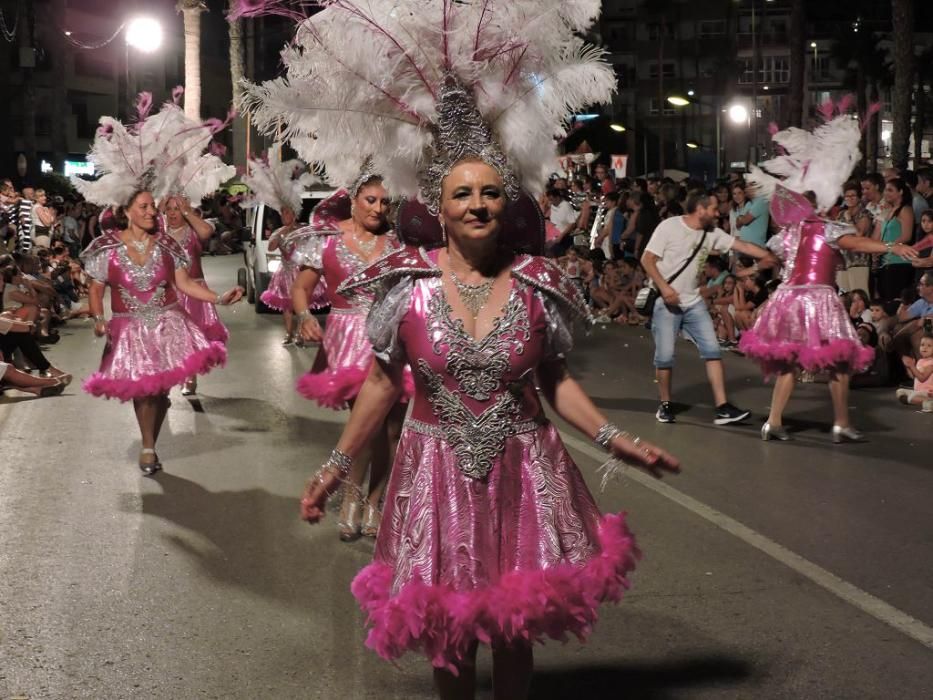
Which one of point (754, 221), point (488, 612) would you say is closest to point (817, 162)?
point (488, 612)

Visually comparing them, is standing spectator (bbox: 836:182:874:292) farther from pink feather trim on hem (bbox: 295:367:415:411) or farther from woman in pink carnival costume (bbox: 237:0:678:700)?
woman in pink carnival costume (bbox: 237:0:678:700)

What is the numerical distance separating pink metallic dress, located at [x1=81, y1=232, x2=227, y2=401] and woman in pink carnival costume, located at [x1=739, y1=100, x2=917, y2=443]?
4.31 m

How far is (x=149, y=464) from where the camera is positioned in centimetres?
895

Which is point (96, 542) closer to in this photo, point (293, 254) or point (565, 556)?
point (293, 254)

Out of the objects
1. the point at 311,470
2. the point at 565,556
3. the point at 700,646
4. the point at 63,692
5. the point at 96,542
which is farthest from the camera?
the point at 311,470

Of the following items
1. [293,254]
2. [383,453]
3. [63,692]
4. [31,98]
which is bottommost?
[63,692]

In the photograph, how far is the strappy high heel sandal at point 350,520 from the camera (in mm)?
7039

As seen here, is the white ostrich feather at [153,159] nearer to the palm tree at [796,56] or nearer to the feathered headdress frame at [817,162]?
the feathered headdress frame at [817,162]

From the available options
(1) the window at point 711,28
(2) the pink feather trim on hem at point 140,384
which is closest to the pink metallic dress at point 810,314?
(2) the pink feather trim on hem at point 140,384

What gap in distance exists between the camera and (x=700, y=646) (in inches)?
209

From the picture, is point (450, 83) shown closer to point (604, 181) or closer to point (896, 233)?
point (896, 233)

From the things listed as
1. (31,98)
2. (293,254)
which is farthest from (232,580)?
(31,98)

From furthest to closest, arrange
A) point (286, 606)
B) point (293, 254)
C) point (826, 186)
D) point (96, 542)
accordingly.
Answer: point (826, 186), point (293, 254), point (96, 542), point (286, 606)

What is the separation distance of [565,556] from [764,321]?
6.30 meters
